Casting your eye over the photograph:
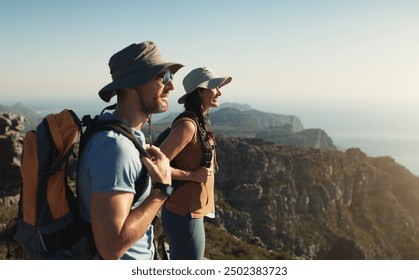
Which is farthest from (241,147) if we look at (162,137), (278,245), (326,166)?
(162,137)

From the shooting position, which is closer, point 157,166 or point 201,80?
point 157,166

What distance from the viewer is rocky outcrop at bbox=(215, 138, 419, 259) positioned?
407 ft

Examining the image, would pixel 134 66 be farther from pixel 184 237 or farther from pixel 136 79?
Answer: pixel 184 237

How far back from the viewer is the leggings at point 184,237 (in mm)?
4598

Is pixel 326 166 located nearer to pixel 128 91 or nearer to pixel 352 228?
pixel 352 228

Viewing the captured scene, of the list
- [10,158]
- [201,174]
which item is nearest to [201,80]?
[201,174]

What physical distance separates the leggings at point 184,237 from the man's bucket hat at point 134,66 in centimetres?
226

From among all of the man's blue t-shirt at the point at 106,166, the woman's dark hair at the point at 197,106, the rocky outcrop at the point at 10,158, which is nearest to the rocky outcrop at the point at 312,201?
the rocky outcrop at the point at 10,158

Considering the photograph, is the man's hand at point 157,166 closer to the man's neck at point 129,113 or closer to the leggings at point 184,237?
the man's neck at point 129,113

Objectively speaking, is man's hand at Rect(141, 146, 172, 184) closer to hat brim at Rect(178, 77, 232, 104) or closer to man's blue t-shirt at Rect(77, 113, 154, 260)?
man's blue t-shirt at Rect(77, 113, 154, 260)

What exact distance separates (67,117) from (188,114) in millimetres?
2222

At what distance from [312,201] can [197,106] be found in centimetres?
14887

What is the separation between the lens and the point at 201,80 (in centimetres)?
495

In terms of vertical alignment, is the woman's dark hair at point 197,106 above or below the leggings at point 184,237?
above
